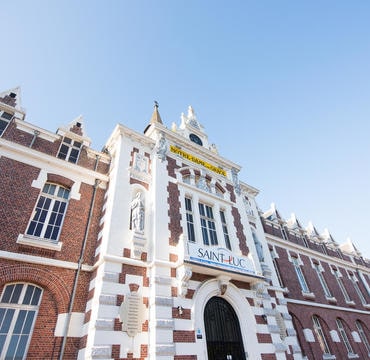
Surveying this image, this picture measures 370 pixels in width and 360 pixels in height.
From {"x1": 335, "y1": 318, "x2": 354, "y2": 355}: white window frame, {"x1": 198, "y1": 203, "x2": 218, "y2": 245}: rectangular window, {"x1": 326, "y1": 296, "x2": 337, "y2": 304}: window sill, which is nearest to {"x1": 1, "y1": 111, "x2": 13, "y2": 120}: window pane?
{"x1": 198, "y1": 203, "x2": 218, "y2": 245}: rectangular window

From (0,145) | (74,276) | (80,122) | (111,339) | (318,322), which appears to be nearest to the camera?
(111,339)

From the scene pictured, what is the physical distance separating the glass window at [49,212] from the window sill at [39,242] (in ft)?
1.20

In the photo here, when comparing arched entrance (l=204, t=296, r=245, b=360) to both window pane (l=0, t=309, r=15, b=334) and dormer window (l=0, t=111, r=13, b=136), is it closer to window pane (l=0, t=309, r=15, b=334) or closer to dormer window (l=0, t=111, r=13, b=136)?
window pane (l=0, t=309, r=15, b=334)

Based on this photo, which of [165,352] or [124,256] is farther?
[124,256]

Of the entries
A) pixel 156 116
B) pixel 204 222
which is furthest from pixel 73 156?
pixel 204 222

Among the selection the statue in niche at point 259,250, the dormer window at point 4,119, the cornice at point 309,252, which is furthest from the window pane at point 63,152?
the cornice at point 309,252

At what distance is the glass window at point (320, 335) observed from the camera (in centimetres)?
1583

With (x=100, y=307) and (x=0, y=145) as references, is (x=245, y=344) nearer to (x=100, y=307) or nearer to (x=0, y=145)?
(x=100, y=307)

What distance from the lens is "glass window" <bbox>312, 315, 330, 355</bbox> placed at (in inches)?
623

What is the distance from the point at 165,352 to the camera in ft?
25.8

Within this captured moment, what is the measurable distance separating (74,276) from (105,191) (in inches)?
166

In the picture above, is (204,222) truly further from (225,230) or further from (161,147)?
(161,147)

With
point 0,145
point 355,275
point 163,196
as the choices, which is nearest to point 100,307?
point 163,196

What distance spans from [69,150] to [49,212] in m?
3.50
